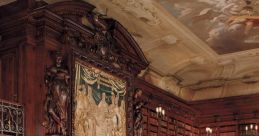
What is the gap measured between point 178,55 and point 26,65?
6.08m

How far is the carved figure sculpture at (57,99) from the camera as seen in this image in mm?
8234

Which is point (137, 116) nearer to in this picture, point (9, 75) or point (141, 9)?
point (141, 9)

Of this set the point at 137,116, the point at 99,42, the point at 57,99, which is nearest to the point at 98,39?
the point at 99,42

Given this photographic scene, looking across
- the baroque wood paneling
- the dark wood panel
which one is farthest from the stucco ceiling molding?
the dark wood panel

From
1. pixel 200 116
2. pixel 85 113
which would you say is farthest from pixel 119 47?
pixel 200 116

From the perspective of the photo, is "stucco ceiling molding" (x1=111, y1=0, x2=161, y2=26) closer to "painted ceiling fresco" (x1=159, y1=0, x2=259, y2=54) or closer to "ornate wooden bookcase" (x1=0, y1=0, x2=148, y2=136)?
"painted ceiling fresco" (x1=159, y1=0, x2=259, y2=54)

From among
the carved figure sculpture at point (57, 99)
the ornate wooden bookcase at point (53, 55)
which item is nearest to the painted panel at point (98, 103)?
the ornate wooden bookcase at point (53, 55)

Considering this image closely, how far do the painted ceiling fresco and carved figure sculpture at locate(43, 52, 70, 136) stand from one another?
107 inches

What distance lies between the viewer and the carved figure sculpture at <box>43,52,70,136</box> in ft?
27.0

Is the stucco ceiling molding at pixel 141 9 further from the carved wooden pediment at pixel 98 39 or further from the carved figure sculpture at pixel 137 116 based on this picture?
the carved figure sculpture at pixel 137 116

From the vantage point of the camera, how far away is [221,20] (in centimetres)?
1109

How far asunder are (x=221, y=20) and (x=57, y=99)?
4.68m

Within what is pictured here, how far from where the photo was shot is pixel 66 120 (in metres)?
8.59

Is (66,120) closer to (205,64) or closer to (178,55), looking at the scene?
(178,55)
